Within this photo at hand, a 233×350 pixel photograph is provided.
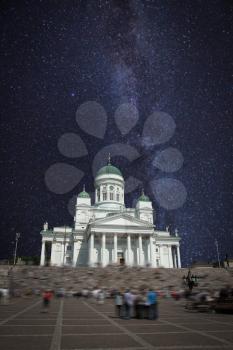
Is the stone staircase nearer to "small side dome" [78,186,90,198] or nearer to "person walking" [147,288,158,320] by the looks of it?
"person walking" [147,288,158,320]

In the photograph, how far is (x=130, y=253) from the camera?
183 feet

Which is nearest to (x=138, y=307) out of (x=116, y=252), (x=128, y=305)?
(x=128, y=305)

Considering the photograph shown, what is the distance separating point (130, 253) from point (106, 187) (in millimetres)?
20425

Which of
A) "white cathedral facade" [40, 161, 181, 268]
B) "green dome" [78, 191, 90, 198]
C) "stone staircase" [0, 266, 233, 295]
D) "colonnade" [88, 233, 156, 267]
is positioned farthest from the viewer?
"green dome" [78, 191, 90, 198]

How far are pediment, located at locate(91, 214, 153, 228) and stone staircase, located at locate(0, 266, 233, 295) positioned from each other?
1440 centimetres

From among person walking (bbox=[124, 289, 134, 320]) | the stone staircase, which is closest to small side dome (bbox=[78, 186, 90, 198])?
the stone staircase

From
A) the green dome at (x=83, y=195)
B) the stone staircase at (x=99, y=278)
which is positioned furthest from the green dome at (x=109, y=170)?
the stone staircase at (x=99, y=278)

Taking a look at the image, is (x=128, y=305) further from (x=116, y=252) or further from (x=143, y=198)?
(x=143, y=198)

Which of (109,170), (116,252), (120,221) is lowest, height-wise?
(116,252)

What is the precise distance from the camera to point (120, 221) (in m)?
57.0

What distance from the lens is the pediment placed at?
55938mm

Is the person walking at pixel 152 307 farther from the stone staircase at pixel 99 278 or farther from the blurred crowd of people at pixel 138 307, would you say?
the stone staircase at pixel 99 278

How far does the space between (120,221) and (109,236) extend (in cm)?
427

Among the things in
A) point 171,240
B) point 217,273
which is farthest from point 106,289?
point 171,240
